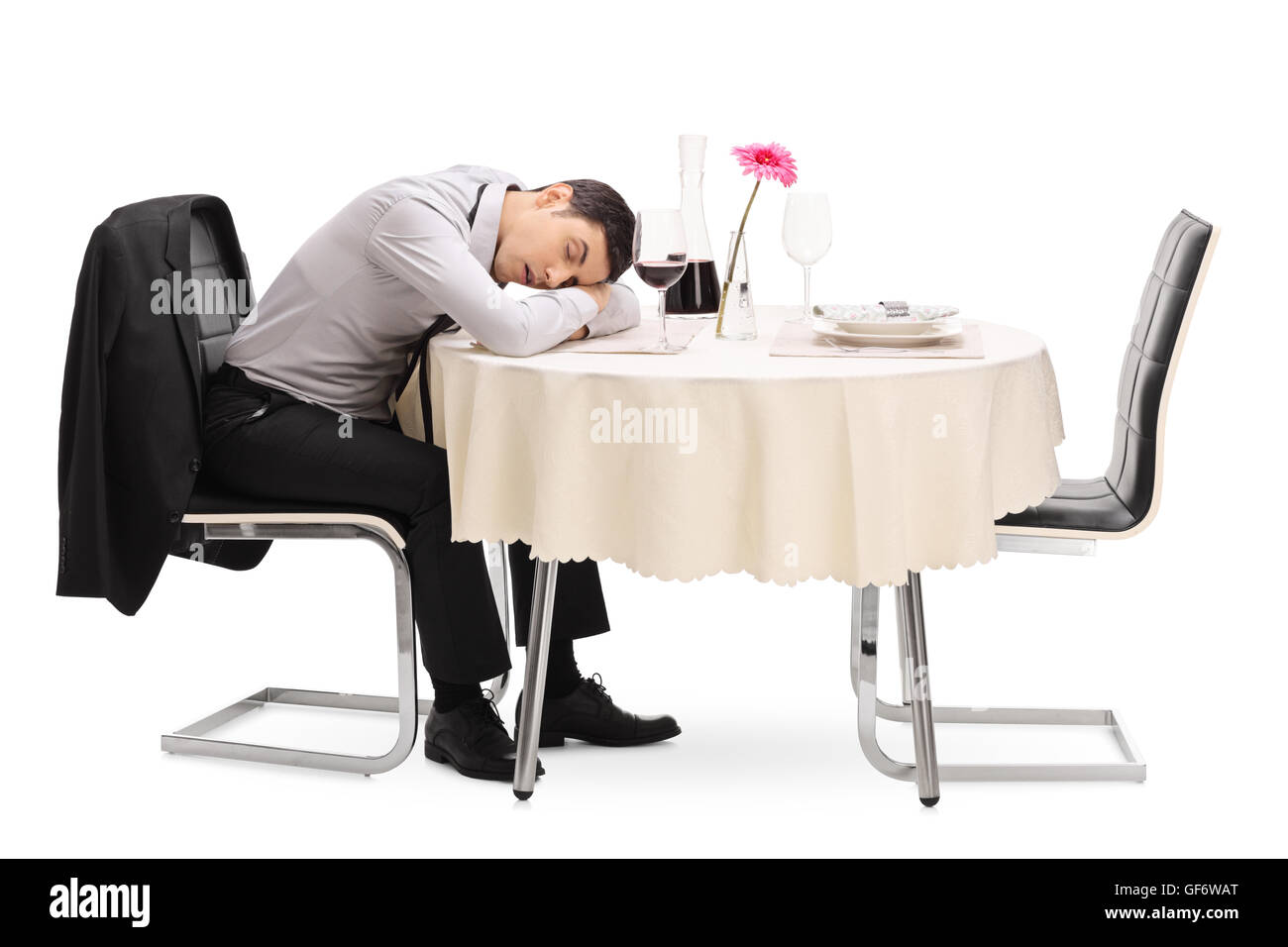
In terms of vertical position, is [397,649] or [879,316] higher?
[879,316]

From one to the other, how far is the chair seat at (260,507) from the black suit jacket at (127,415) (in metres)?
0.06

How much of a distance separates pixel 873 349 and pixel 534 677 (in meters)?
1.12

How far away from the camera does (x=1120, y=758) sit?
429 cm

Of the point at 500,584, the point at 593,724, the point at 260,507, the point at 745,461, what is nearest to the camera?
the point at 745,461

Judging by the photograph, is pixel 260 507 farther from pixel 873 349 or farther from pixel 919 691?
pixel 919 691

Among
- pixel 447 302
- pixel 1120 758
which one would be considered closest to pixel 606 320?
pixel 447 302

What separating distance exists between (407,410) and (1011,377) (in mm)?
1639

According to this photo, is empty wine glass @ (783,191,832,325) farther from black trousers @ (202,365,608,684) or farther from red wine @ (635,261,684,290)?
black trousers @ (202,365,608,684)

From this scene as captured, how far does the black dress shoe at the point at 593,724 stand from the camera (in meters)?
4.43

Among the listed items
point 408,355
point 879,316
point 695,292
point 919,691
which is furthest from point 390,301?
point 919,691

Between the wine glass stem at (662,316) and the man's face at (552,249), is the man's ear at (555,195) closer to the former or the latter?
the man's face at (552,249)

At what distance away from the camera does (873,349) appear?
3.88m

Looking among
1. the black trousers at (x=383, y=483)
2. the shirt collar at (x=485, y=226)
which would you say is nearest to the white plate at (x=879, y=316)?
the shirt collar at (x=485, y=226)

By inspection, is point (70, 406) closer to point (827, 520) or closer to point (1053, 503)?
point (827, 520)
